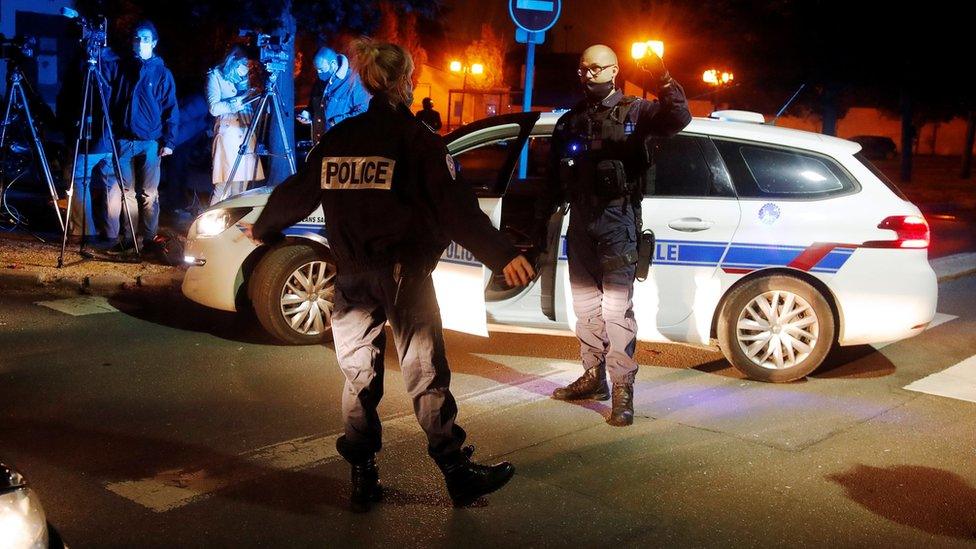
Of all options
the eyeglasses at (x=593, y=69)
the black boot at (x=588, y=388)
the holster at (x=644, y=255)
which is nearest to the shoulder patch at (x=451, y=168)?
the eyeglasses at (x=593, y=69)

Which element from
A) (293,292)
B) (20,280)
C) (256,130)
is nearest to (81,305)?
(20,280)

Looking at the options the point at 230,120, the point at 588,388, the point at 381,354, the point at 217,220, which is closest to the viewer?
the point at 381,354

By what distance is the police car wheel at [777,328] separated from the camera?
6.15m

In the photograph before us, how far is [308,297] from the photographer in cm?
677

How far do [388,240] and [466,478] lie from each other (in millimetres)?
1011

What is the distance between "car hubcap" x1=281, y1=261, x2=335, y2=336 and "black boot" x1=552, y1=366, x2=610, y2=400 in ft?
5.71

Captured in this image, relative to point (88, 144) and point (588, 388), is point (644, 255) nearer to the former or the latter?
point (588, 388)

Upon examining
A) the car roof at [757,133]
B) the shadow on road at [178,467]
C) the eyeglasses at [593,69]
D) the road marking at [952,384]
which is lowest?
the shadow on road at [178,467]

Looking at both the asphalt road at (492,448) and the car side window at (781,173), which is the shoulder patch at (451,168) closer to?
the asphalt road at (492,448)

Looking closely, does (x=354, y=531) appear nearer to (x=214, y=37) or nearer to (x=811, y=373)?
(x=811, y=373)

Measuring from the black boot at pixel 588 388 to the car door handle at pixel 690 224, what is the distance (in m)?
0.99

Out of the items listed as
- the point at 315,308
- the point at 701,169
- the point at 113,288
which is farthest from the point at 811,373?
the point at 113,288

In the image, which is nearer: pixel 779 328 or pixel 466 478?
pixel 466 478

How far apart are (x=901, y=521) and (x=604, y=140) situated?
2290mm
